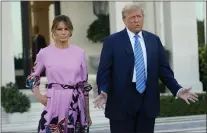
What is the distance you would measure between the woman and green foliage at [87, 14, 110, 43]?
29.3 feet

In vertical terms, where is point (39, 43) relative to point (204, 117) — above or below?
above

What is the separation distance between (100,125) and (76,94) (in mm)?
4541

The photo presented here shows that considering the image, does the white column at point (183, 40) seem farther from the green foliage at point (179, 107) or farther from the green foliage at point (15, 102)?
the green foliage at point (15, 102)

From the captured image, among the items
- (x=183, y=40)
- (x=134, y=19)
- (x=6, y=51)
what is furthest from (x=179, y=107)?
(x=134, y=19)

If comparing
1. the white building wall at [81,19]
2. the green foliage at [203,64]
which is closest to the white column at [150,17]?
the white building wall at [81,19]

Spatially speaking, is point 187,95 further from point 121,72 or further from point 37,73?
point 37,73

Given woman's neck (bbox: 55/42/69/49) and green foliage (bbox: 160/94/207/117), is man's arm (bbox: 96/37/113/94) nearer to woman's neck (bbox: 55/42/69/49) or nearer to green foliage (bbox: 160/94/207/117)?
woman's neck (bbox: 55/42/69/49)

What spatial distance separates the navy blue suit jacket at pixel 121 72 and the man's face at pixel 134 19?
9cm

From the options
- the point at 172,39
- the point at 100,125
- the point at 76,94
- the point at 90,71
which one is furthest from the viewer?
the point at 90,71

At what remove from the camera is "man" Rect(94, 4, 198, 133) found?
3.24m

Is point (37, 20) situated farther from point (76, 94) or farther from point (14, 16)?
point (76, 94)

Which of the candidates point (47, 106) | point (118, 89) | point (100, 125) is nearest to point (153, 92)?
point (118, 89)

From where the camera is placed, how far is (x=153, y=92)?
332 centimetres

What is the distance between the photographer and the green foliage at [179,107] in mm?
8273
